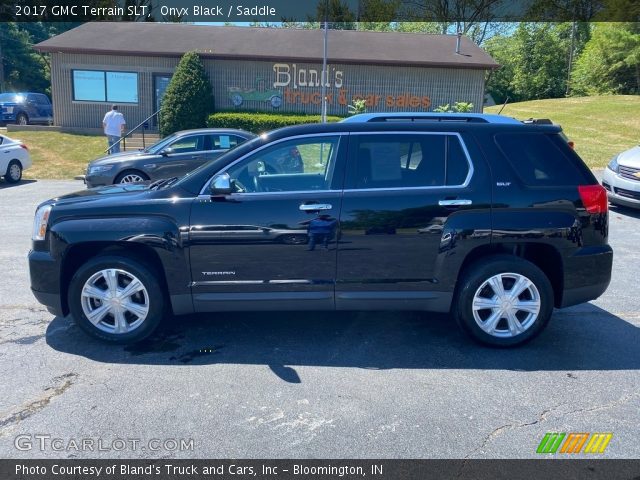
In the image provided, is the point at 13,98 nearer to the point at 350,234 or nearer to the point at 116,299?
the point at 116,299

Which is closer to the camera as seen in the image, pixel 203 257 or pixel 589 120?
pixel 203 257

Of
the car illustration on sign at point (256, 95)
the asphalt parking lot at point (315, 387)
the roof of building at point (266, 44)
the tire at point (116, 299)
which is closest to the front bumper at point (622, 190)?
the asphalt parking lot at point (315, 387)

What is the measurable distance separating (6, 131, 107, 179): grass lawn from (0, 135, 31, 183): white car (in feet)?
3.56

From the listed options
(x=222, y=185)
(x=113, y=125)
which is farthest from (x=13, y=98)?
(x=222, y=185)

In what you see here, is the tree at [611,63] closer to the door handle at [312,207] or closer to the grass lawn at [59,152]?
the grass lawn at [59,152]

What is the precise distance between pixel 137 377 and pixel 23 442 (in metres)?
0.95

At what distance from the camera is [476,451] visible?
3344 mm

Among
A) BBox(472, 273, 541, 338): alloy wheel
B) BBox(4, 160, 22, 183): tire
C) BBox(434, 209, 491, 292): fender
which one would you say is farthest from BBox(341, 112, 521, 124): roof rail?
BBox(4, 160, 22, 183): tire

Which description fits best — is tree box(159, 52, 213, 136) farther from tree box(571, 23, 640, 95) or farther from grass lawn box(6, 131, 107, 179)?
tree box(571, 23, 640, 95)

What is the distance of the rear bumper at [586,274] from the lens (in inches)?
186

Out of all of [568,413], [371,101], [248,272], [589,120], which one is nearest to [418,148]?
[248,272]

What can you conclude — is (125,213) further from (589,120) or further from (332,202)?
(589,120)

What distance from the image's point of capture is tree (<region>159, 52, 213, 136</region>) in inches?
816

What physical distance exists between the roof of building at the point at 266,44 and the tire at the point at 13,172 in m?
9.61
